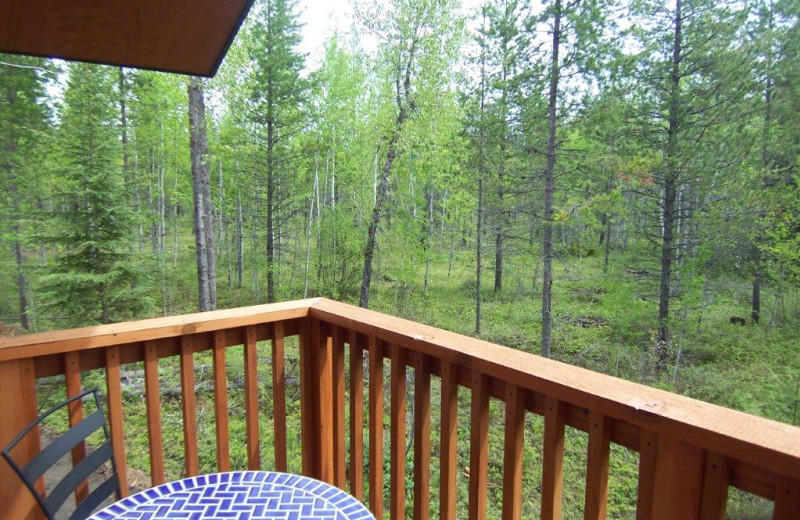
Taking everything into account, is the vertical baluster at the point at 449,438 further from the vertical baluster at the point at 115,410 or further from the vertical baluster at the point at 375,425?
the vertical baluster at the point at 115,410

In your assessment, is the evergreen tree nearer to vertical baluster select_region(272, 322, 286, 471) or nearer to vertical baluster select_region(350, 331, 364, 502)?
vertical baluster select_region(272, 322, 286, 471)

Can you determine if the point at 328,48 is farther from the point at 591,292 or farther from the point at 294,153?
the point at 591,292

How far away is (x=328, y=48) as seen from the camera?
1367 centimetres

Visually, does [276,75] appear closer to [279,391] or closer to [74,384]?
[279,391]

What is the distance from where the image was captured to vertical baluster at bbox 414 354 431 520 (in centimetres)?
131

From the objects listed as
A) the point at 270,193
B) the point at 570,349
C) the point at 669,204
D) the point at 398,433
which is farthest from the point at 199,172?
the point at 669,204

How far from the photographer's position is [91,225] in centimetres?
662

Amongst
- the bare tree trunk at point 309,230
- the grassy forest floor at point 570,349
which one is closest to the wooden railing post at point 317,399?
the grassy forest floor at point 570,349

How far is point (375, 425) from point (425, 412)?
0.99 ft

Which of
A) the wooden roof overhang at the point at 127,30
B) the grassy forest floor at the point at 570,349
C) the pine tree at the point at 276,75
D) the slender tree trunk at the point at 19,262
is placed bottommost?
the grassy forest floor at the point at 570,349

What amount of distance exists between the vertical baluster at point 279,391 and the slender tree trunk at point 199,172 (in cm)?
702

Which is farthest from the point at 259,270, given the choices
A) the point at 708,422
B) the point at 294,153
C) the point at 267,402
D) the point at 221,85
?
the point at 708,422

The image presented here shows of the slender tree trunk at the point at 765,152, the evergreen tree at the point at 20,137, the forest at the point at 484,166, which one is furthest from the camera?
the evergreen tree at the point at 20,137

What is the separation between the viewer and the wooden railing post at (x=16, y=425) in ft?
4.20
